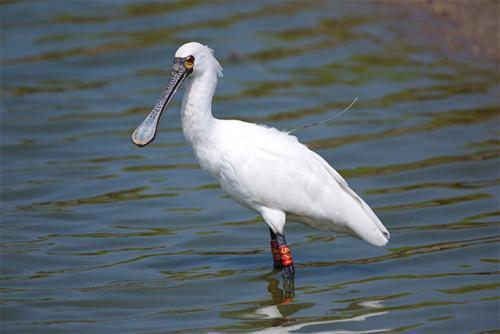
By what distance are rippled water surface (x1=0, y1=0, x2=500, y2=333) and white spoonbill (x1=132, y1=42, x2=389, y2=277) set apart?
1.78 ft

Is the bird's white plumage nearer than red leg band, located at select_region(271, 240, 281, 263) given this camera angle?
Yes

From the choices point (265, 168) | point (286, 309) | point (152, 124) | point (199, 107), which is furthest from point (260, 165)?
point (286, 309)

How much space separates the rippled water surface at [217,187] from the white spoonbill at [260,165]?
1.78 ft

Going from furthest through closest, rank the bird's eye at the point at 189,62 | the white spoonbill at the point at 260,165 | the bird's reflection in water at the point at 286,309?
the white spoonbill at the point at 260,165 < the bird's eye at the point at 189,62 < the bird's reflection in water at the point at 286,309

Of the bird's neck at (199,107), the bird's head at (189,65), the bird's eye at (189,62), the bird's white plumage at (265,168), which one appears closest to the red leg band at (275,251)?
the bird's white plumage at (265,168)

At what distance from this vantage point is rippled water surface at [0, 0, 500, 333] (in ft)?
28.9

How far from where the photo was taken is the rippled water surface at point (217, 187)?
346 inches

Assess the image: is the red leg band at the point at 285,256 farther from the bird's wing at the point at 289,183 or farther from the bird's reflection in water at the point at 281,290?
the bird's wing at the point at 289,183

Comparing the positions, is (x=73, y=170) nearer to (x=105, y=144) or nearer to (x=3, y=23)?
(x=105, y=144)

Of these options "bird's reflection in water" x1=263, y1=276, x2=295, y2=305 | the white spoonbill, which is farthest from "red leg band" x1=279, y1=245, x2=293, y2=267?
"bird's reflection in water" x1=263, y1=276, x2=295, y2=305

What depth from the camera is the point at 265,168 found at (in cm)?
919

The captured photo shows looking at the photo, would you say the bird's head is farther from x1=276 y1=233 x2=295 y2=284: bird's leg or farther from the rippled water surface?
the rippled water surface

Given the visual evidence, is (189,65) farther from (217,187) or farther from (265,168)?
(217,187)

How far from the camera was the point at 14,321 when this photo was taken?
8414mm
